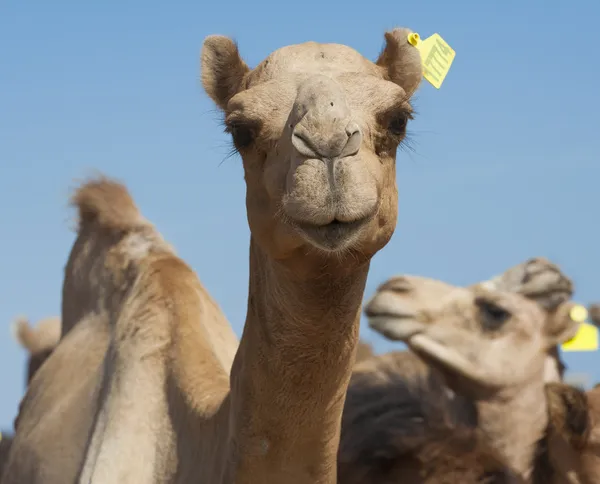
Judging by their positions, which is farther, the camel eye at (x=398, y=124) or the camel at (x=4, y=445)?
the camel at (x=4, y=445)

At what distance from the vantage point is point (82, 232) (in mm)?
5496

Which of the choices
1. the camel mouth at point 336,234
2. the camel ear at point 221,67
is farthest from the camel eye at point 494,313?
the camel mouth at point 336,234

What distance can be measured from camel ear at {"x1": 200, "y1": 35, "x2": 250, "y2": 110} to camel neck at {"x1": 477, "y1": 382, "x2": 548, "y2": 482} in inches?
76.3

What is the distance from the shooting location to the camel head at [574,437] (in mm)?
4898

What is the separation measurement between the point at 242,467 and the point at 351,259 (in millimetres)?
680

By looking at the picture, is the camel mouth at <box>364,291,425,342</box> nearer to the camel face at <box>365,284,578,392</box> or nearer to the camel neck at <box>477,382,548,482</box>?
the camel face at <box>365,284,578,392</box>

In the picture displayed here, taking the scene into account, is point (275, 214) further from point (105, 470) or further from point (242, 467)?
point (105, 470)

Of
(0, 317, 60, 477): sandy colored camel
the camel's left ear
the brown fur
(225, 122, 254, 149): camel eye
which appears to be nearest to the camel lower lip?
(225, 122, 254, 149): camel eye

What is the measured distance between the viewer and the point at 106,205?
17.2ft

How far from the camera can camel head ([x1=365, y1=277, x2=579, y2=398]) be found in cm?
504

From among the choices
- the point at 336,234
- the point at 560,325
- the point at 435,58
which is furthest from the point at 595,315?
the point at 336,234

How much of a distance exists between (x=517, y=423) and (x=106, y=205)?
6.60 ft

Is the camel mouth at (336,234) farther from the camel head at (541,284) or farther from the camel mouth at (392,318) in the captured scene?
the camel head at (541,284)

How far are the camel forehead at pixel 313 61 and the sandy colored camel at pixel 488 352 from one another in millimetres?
1656
